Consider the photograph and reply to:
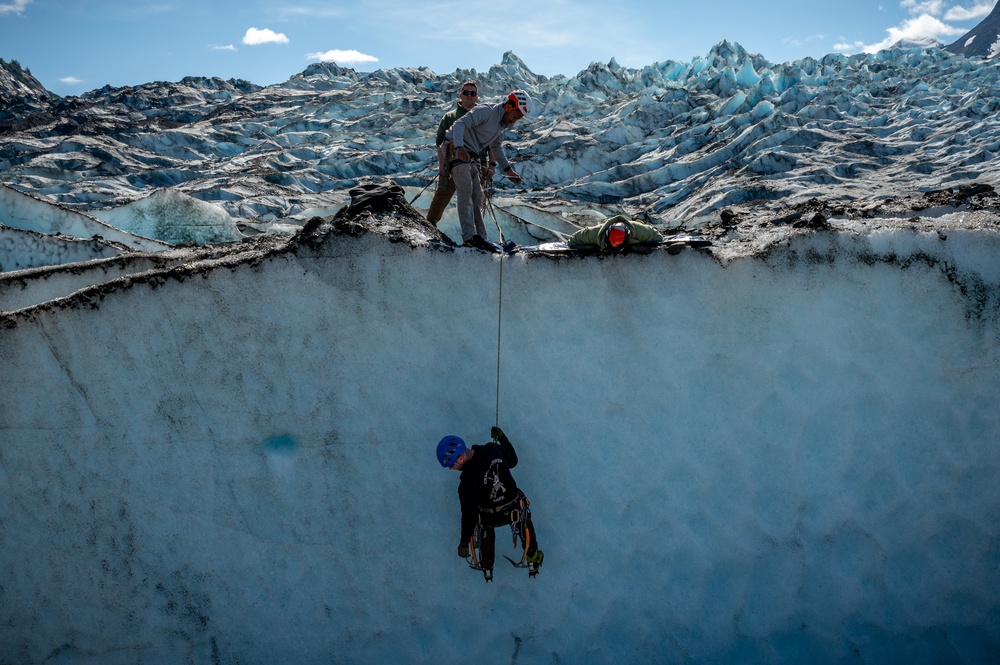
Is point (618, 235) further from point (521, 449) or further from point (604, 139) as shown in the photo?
point (604, 139)

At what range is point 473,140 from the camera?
519 centimetres

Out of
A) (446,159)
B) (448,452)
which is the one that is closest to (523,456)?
(448,452)

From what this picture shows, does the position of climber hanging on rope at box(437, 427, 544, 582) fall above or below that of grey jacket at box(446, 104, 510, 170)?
below

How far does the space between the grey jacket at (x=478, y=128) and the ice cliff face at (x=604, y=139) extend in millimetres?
12376

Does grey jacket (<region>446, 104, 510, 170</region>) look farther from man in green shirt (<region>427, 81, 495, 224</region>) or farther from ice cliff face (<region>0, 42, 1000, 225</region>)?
ice cliff face (<region>0, 42, 1000, 225</region>)

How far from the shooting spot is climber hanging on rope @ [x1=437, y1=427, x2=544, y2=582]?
3.72 metres

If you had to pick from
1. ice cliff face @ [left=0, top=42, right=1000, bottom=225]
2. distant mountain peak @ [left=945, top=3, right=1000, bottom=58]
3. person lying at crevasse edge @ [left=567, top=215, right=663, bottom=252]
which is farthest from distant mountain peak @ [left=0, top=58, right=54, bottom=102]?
distant mountain peak @ [left=945, top=3, right=1000, bottom=58]

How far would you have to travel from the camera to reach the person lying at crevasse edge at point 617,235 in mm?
4328

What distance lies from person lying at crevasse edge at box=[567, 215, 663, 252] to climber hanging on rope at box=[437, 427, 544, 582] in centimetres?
144

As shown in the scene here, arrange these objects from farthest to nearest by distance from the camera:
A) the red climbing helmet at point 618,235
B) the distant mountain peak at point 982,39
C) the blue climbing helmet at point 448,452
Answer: the distant mountain peak at point 982,39
the red climbing helmet at point 618,235
the blue climbing helmet at point 448,452

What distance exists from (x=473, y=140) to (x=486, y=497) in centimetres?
284

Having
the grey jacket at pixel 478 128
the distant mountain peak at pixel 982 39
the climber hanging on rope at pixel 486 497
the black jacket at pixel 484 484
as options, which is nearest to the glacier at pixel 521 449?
the climber hanging on rope at pixel 486 497

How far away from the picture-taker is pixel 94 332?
4148 mm

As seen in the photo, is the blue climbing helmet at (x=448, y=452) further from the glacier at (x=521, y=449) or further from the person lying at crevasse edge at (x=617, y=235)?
the person lying at crevasse edge at (x=617, y=235)
